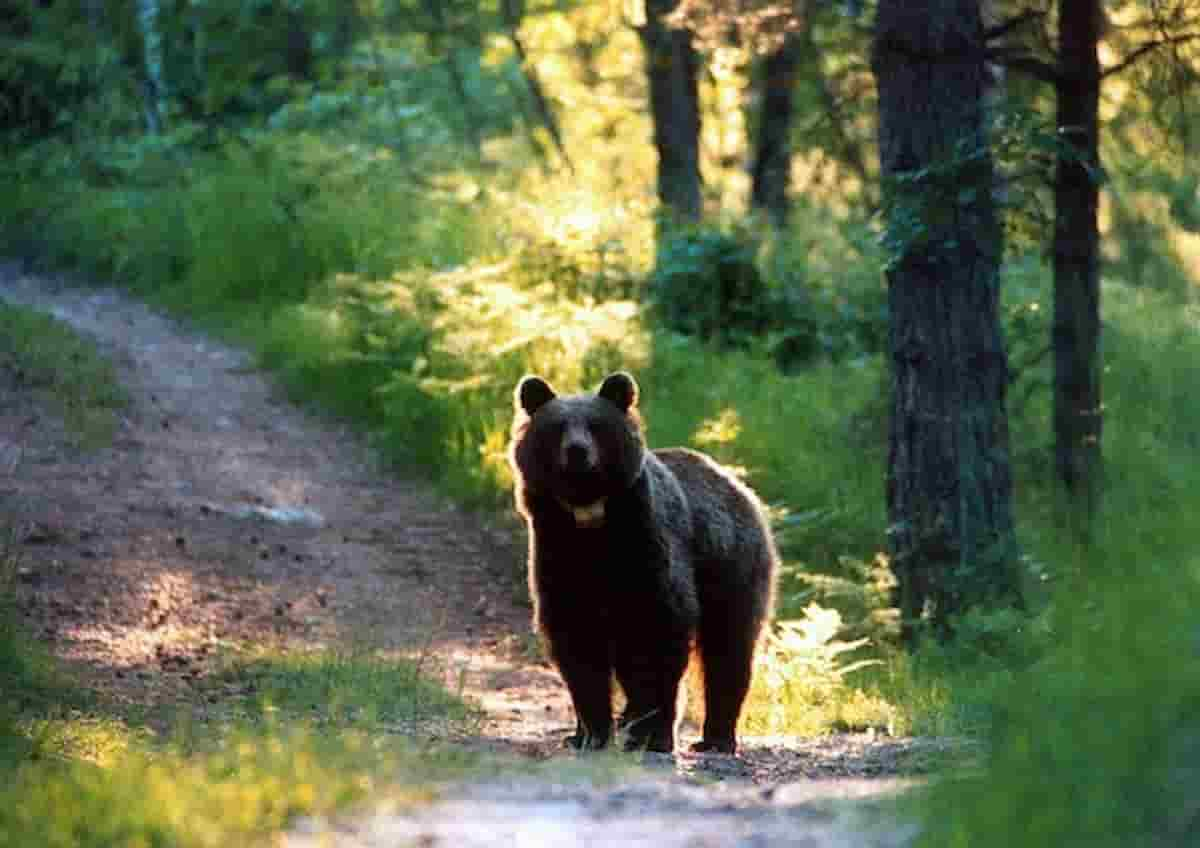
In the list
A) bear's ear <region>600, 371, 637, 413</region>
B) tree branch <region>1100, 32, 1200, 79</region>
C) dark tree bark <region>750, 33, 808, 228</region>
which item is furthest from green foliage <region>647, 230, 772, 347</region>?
bear's ear <region>600, 371, 637, 413</region>

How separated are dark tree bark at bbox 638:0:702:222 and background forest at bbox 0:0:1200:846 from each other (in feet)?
0.15

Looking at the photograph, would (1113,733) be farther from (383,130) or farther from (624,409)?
(383,130)

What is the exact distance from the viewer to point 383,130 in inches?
1027

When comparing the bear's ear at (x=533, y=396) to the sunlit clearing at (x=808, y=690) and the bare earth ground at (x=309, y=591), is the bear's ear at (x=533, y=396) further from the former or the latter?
the sunlit clearing at (x=808, y=690)

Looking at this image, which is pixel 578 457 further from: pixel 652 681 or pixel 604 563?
pixel 652 681

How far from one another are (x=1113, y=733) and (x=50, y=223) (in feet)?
72.3

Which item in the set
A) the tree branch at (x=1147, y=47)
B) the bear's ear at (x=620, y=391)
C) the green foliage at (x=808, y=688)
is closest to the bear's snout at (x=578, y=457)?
the bear's ear at (x=620, y=391)

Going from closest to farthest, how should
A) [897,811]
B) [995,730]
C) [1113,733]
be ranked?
[1113,733]
[897,811]
[995,730]

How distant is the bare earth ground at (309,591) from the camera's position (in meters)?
5.55

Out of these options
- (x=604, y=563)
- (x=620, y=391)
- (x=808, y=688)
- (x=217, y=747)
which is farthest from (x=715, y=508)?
(x=217, y=747)

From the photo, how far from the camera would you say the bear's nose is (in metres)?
8.41

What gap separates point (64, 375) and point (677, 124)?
24.7 ft

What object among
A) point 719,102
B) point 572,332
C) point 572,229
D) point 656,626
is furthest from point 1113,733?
point 719,102

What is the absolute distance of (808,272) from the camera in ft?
63.5
